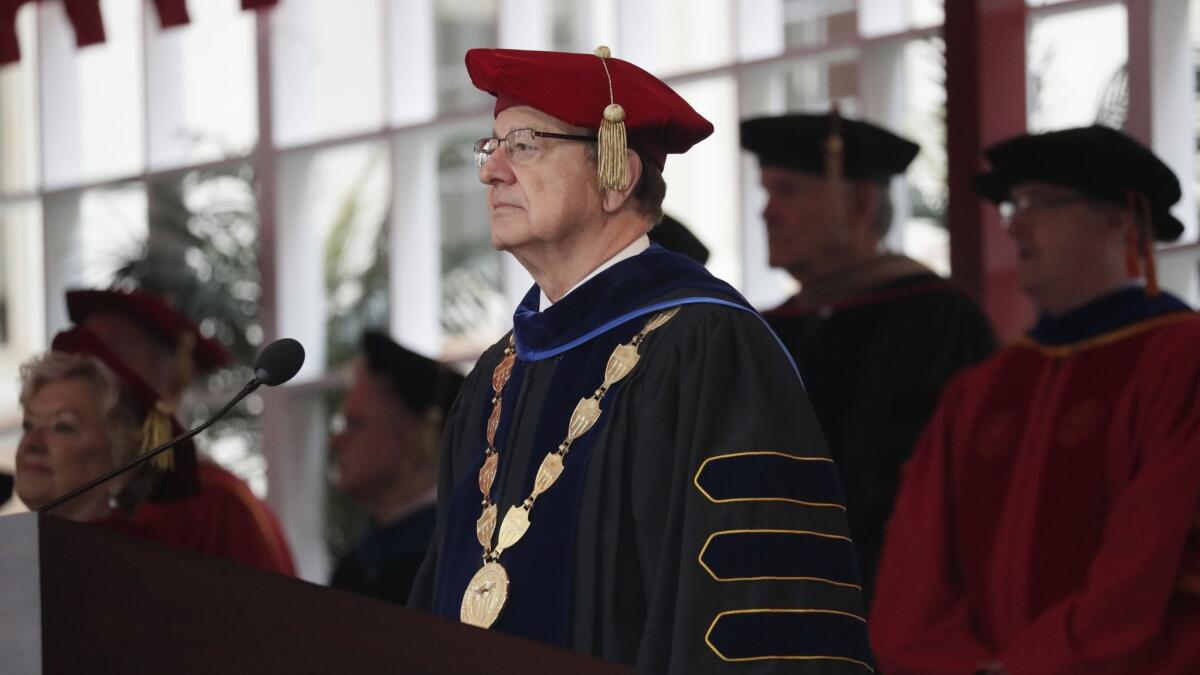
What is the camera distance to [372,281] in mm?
7809

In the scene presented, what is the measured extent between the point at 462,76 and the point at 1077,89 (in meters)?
2.86

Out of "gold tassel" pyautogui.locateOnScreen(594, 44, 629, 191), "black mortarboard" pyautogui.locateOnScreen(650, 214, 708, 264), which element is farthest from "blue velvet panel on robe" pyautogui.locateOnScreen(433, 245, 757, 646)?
"black mortarboard" pyautogui.locateOnScreen(650, 214, 708, 264)

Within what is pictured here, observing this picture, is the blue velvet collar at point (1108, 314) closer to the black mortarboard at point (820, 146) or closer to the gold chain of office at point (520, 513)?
the black mortarboard at point (820, 146)

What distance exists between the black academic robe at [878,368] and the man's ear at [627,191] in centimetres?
204

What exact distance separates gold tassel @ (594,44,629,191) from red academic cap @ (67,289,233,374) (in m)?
3.55

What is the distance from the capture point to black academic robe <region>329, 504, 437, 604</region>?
5328mm

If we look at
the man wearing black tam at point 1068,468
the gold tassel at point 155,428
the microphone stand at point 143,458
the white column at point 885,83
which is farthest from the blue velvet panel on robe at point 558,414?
the white column at point 885,83

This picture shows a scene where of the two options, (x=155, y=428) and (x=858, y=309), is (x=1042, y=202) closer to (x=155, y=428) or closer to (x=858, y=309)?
(x=858, y=309)

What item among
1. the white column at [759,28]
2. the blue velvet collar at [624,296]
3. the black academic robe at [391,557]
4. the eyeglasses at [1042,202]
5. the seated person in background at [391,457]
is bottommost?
the black academic robe at [391,557]

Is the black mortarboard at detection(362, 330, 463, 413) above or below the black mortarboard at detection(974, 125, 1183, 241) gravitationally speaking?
below

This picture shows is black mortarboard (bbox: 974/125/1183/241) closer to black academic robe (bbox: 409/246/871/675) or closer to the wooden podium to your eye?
black academic robe (bbox: 409/246/871/675)

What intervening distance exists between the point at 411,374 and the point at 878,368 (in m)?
1.42

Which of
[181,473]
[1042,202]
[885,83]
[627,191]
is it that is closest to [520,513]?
[627,191]

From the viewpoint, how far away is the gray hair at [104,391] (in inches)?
164
